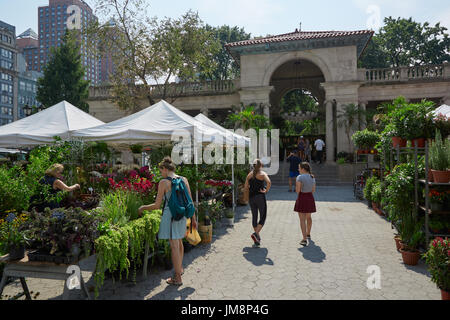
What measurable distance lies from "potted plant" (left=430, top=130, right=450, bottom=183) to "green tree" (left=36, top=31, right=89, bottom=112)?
32785 millimetres

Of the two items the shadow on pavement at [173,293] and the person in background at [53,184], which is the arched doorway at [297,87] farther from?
the shadow on pavement at [173,293]

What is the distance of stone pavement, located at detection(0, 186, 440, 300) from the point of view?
4211mm

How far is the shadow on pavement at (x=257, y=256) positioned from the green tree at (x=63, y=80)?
3093 centimetres

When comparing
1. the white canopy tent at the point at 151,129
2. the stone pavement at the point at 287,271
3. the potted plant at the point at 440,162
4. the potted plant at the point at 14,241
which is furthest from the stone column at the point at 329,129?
the potted plant at the point at 14,241

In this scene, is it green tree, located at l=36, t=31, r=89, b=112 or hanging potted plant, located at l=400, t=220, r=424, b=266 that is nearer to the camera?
hanging potted plant, located at l=400, t=220, r=424, b=266

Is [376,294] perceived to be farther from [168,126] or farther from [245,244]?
[168,126]

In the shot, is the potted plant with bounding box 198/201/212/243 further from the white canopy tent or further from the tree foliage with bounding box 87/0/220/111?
the tree foliage with bounding box 87/0/220/111

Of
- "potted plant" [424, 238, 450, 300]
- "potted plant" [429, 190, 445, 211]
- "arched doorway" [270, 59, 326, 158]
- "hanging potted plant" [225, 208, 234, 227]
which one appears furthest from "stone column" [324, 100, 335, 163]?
"potted plant" [424, 238, 450, 300]

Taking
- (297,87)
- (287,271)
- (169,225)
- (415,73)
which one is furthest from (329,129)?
(169,225)

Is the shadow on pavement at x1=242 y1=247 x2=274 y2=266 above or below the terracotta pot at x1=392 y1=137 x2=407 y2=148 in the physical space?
below

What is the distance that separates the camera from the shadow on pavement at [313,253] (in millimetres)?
5590

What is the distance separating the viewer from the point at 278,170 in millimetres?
19812

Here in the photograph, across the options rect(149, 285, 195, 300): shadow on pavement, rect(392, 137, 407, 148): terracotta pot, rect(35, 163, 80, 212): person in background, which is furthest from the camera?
rect(392, 137, 407, 148): terracotta pot

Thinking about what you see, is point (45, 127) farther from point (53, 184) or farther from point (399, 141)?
point (399, 141)
